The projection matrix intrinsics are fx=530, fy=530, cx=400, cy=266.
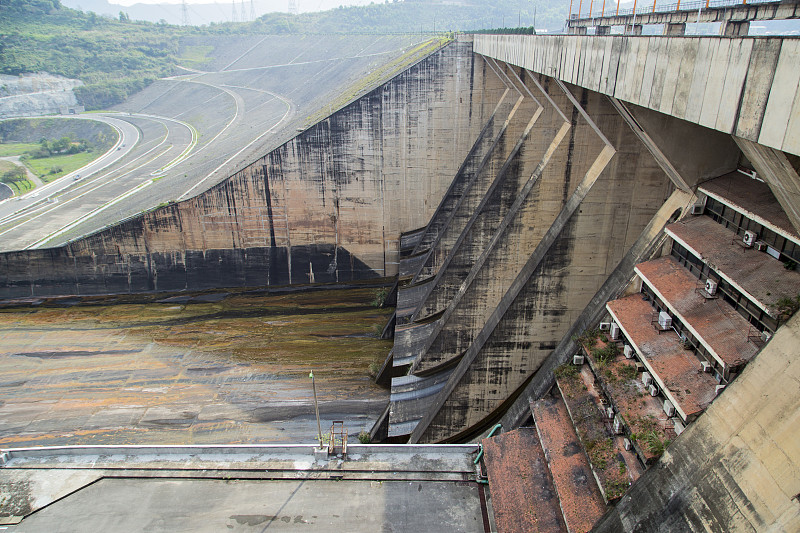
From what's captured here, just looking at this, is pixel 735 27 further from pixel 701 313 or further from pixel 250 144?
pixel 250 144

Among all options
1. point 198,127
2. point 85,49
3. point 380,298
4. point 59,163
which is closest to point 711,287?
point 380,298

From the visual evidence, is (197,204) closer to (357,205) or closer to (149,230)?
(149,230)

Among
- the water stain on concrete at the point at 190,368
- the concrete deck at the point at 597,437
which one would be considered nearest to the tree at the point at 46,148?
the water stain on concrete at the point at 190,368

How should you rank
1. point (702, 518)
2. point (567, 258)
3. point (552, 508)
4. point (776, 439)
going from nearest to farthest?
point (776, 439) < point (702, 518) < point (552, 508) < point (567, 258)

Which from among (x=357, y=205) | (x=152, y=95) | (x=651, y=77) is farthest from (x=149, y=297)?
(x=152, y=95)

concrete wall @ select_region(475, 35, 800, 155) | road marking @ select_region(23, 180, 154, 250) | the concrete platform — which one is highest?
concrete wall @ select_region(475, 35, 800, 155)

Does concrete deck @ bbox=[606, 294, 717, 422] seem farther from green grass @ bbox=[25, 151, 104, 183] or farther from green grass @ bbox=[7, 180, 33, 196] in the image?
green grass @ bbox=[25, 151, 104, 183]

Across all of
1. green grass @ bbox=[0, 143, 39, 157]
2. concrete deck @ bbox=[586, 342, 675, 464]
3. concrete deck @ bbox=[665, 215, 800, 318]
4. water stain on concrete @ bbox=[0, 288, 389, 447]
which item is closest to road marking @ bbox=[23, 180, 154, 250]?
water stain on concrete @ bbox=[0, 288, 389, 447]
